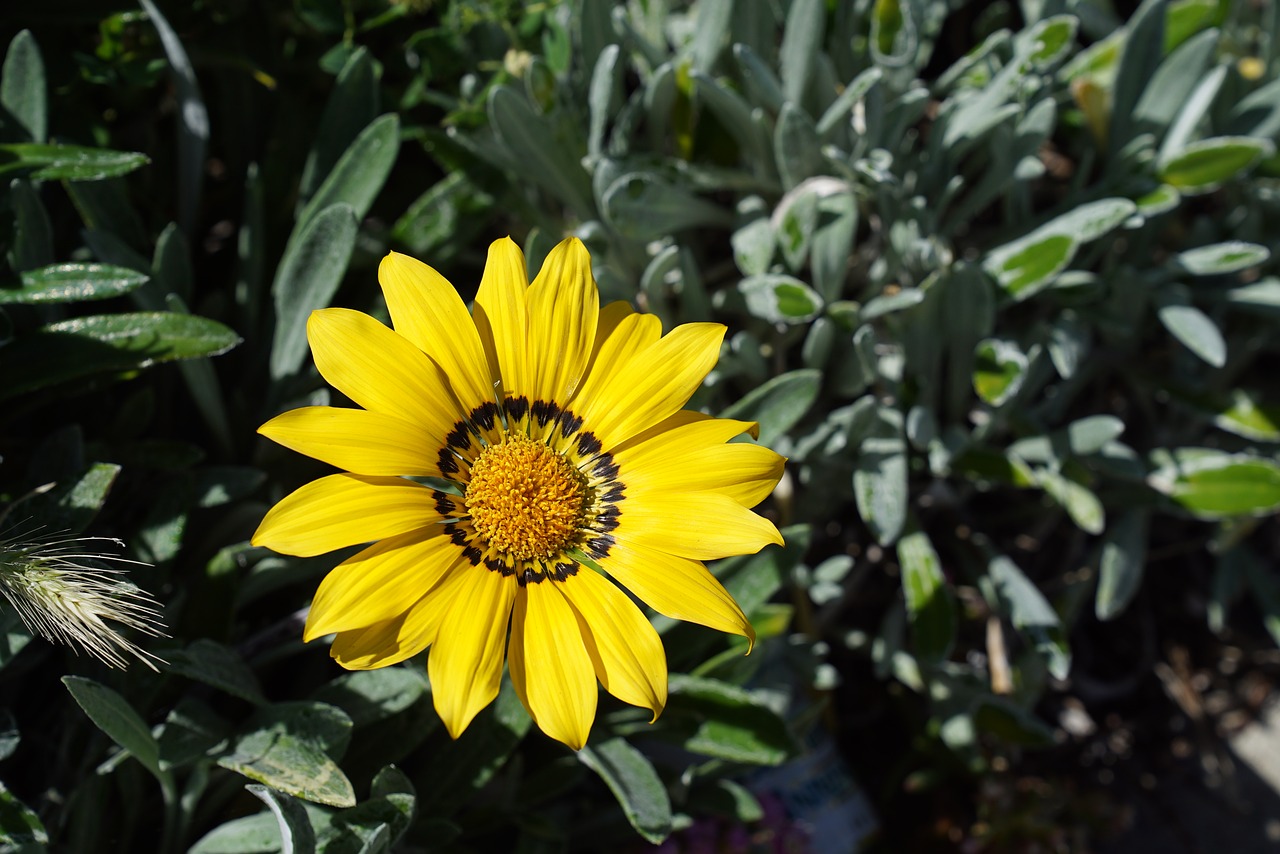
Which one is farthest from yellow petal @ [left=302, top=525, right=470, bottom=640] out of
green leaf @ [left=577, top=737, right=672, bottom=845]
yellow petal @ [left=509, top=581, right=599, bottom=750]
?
green leaf @ [left=577, top=737, right=672, bottom=845]

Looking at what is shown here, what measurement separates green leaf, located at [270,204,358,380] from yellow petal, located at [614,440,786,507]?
0.65m

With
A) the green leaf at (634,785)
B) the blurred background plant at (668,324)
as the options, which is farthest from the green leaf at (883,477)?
the green leaf at (634,785)

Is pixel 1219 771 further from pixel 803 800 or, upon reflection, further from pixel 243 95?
pixel 243 95

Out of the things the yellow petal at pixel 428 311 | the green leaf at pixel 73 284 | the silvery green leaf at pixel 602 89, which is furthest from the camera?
the silvery green leaf at pixel 602 89

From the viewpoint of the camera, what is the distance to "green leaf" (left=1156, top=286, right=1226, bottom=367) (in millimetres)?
1998

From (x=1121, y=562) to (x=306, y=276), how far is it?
1.69 meters

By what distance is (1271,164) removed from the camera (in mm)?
2260

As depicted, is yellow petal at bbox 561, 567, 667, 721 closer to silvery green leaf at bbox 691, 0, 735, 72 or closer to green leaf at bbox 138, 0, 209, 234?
silvery green leaf at bbox 691, 0, 735, 72

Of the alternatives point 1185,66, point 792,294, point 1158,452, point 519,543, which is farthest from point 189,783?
point 1185,66

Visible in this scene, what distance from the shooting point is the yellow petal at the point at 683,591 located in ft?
4.20

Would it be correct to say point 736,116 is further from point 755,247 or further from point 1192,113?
point 1192,113

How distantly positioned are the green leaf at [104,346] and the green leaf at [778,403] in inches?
32.1

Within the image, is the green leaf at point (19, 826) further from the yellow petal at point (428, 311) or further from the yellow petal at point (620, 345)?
the yellow petal at point (620, 345)

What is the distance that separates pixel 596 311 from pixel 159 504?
76 centimetres
